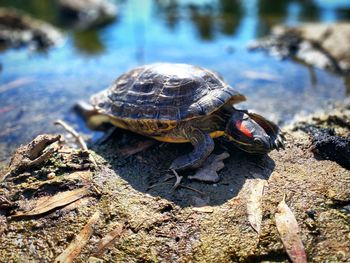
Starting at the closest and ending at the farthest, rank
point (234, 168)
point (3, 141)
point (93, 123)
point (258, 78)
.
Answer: point (234, 168)
point (3, 141)
point (93, 123)
point (258, 78)

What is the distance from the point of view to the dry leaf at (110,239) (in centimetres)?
335

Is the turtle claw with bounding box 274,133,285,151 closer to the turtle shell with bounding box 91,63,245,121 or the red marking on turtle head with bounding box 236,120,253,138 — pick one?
the red marking on turtle head with bounding box 236,120,253,138

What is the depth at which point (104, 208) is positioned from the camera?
3.78 m

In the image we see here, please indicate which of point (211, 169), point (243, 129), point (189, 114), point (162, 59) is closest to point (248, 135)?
point (243, 129)

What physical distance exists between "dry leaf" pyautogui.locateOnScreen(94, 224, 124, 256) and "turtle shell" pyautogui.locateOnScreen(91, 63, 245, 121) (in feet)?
5.11

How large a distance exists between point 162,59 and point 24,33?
565 cm

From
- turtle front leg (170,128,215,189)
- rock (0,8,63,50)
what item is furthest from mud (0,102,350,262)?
rock (0,8,63,50)

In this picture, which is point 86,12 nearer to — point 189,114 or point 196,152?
point 189,114

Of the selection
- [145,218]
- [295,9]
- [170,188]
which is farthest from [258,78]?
[295,9]

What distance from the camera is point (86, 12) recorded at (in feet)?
53.7

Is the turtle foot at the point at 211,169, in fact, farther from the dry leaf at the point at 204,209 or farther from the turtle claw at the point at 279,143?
the turtle claw at the point at 279,143

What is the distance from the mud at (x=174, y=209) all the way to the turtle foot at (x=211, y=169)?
64 millimetres

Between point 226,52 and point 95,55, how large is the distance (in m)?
3.95

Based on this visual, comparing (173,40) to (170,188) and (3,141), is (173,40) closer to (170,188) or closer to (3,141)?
(3,141)
